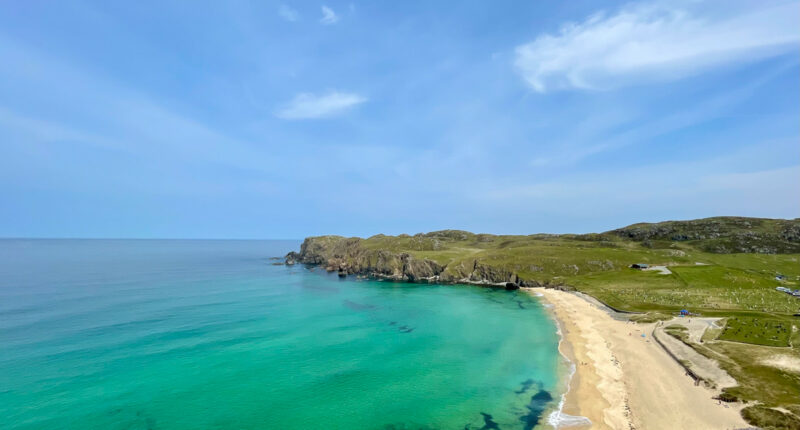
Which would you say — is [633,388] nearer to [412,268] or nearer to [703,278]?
[703,278]

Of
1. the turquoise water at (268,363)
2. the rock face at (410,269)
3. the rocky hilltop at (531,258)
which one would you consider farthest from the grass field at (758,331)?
the rock face at (410,269)

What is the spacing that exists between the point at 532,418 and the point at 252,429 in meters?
33.4

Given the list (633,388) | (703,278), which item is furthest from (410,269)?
(633,388)

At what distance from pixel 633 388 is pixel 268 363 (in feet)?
186

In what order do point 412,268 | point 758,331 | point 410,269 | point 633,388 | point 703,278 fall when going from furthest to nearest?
point 410,269 < point 412,268 < point 703,278 < point 758,331 < point 633,388

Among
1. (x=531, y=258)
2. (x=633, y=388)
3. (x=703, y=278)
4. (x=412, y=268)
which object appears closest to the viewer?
(x=633, y=388)

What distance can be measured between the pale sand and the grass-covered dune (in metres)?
4.09

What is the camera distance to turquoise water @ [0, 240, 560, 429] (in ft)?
129

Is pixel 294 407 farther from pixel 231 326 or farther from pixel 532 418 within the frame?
pixel 231 326

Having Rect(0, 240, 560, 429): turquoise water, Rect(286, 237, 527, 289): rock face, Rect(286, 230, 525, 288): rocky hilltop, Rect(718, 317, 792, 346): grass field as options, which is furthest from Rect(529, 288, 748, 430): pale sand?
Rect(286, 230, 525, 288): rocky hilltop

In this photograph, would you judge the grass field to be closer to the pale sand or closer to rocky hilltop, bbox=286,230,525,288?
the pale sand

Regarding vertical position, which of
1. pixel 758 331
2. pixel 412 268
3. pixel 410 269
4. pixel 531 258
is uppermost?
pixel 531 258

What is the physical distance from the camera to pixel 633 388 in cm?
4356

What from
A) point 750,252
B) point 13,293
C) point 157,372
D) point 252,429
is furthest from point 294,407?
point 750,252
